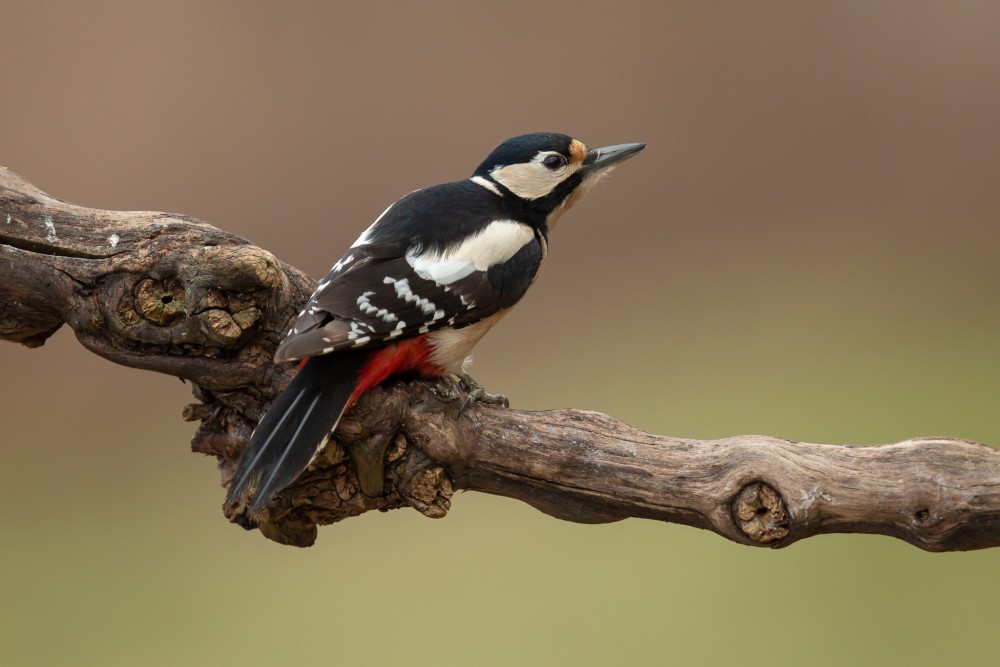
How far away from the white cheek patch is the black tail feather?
219 millimetres

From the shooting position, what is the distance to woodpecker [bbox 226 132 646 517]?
1.41 m

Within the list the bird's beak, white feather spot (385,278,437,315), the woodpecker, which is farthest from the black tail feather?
the bird's beak

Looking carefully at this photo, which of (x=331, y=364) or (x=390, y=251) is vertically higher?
(x=390, y=251)

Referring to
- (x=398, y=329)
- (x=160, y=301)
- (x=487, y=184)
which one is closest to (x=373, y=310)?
(x=398, y=329)

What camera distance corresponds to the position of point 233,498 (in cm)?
144

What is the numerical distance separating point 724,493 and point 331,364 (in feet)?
1.99

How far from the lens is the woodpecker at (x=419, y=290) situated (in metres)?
1.41

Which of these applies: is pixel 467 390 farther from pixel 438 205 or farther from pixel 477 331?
pixel 438 205

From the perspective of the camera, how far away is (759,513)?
150cm

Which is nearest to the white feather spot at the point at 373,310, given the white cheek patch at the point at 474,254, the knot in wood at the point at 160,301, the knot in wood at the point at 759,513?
the white cheek patch at the point at 474,254

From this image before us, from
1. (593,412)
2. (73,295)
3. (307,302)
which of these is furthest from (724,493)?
(73,295)

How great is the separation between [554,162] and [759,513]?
0.73 meters

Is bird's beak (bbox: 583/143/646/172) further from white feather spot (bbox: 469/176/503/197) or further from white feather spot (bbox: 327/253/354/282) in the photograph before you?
white feather spot (bbox: 327/253/354/282)

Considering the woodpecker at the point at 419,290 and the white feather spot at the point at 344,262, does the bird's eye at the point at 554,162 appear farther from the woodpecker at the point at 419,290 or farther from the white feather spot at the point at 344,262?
the white feather spot at the point at 344,262
